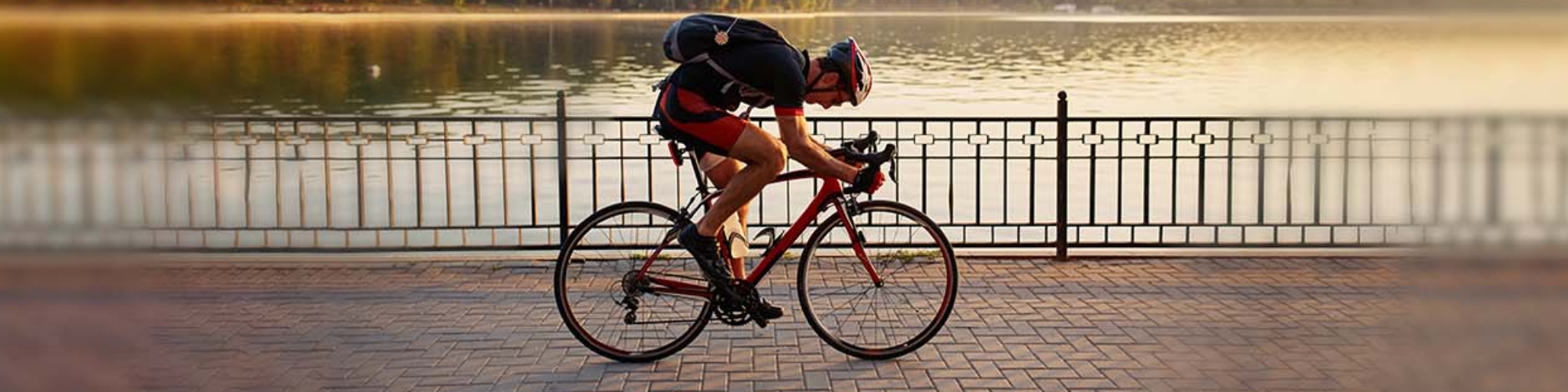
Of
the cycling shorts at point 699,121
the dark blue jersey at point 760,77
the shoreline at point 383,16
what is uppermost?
the shoreline at point 383,16

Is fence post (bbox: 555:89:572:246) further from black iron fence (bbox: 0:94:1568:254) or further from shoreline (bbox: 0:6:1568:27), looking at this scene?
shoreline (bbox: 0:6:1568:27)

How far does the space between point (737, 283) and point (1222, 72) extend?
322 centimetres

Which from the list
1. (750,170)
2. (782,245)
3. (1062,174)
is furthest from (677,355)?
(1062,174)

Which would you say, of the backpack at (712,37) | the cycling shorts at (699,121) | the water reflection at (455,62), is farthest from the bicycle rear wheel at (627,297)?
the water reflection at (455,62)

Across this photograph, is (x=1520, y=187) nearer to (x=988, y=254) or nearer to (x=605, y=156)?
(x=988, y=254)

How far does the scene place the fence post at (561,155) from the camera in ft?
25.7

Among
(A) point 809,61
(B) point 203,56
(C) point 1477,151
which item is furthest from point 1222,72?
(A) point 809,61

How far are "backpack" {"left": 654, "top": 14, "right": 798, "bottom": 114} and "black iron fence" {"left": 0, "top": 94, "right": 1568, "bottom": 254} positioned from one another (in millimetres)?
1033

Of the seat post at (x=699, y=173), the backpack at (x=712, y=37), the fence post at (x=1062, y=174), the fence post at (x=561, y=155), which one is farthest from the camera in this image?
the fence post at (x=561, y=155)

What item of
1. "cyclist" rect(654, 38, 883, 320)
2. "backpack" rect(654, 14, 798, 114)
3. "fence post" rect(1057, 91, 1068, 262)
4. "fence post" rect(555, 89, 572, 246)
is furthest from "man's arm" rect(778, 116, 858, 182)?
"fence post" rect(555, 89, 572, 246)

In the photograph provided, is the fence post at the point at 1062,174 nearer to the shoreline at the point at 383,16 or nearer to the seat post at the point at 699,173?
the seat post at the point at 699,173

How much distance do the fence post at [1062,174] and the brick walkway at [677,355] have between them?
0.59 feet

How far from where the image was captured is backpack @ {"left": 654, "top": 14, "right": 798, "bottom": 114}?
4.17m

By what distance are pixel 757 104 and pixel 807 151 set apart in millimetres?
219
